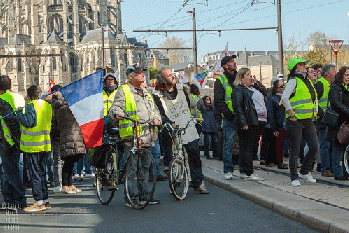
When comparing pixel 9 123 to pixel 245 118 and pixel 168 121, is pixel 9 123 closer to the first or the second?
pixel 168 121

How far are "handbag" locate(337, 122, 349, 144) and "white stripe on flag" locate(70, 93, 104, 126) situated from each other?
13.1 ft

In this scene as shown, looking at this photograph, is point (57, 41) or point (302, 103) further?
point (57, 41)

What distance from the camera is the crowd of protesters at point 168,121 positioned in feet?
27.2

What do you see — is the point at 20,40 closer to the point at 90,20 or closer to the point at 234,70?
the point at 90,20

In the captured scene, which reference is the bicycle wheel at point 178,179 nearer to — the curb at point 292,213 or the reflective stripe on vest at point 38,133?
the curb at point 292,213

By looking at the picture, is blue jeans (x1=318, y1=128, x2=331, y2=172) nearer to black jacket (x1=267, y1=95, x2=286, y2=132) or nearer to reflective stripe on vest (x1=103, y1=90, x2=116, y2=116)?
black jacket (x1=267, y1=95, x2=286, y2=132)

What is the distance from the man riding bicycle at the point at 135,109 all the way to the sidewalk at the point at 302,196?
5.52 ft

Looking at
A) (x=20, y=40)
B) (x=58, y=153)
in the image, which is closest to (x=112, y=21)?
(x=20, y=40)

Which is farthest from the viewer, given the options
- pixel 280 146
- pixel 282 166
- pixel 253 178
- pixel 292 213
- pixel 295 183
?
pixel 280 146

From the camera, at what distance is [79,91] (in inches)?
340

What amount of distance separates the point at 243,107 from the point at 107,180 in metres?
2.97

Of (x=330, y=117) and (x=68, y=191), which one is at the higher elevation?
(x=330, y=117)

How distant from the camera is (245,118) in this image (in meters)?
10.0

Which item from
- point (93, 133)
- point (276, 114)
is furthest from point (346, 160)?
point (93, 133)
